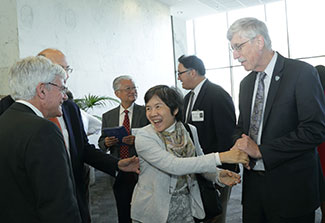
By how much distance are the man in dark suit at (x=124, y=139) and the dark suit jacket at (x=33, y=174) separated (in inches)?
65.8

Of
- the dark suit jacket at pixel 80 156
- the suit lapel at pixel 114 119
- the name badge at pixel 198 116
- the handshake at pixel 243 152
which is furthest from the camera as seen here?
the suit lapel at pixel 114 119

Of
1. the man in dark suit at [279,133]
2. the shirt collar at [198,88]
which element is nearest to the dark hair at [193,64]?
the shirt collar at [198,88]

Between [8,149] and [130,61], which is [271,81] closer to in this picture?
[8,149]

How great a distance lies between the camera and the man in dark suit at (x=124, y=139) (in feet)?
9.94

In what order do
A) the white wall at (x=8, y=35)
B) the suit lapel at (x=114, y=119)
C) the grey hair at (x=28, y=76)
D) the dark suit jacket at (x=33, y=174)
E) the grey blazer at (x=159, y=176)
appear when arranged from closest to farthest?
the dark suit jacket at (x=33, y=174)
the grey hair at (x=28, y=76)
the grey blazer at (x=159, y=176)
the suit lapel at (x=114, y=119)
the white wall at (x=8, y=35)

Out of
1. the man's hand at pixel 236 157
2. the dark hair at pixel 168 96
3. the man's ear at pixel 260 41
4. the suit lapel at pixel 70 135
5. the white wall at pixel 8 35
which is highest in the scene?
the white wall at pixel 8 35

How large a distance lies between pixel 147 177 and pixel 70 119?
0.70m

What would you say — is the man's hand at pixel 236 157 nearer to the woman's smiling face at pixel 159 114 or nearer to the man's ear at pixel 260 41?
the woman's smiling face at pixel 159 114

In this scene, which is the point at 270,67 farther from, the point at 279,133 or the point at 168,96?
the point at 168,96

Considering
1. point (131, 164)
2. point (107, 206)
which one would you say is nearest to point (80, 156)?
point (131, 164)

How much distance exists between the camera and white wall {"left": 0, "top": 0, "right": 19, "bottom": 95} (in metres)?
5.57

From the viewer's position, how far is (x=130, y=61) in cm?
895

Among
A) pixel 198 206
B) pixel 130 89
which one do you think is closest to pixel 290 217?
pixel 198 206

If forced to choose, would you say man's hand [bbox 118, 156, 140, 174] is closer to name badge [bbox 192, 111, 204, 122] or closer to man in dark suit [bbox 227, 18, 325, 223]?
man in dark suit [bbox 227, 18, 325, 223]
